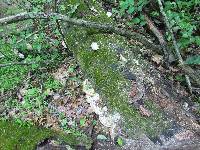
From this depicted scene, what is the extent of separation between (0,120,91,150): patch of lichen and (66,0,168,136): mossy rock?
2.08 feet

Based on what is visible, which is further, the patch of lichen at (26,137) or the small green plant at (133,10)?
the small green plant at (133,10)

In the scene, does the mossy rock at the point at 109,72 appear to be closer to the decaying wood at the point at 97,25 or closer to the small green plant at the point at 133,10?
the decaying wood at the point at 97,25

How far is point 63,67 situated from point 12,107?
102 centimetres

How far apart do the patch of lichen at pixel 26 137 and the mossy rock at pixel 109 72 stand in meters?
0.63

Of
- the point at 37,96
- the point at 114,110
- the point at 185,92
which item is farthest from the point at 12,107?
the point at 185,92

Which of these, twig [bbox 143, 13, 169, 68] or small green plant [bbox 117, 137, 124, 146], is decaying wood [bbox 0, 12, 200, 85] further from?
small green plant [bbox 117, 137, 124, 146]

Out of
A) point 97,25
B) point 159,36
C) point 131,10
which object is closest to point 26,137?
point 97,25

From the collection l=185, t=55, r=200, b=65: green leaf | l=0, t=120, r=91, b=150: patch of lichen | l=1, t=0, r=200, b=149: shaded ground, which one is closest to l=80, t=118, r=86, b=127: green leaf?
l=1, t=0, r=200, b=149: shaded ground

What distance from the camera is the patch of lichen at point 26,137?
14.7 ft

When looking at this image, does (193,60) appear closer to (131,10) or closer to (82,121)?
(131,10)

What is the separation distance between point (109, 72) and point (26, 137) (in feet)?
4.62

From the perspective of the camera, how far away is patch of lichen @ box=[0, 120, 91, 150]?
14.7 ft

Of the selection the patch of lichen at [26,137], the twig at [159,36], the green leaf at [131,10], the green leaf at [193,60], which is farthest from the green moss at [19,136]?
the green leaf at [131,10]

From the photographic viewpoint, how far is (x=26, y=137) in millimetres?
4574
